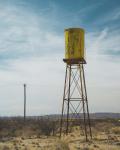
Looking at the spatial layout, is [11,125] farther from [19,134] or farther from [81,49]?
[81,49]

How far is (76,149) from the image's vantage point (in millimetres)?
25453

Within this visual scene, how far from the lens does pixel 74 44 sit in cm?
3175

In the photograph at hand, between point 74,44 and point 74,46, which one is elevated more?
point 74,44

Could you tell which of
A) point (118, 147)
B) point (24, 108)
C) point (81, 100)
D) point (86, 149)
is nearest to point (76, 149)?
point (86, 149)

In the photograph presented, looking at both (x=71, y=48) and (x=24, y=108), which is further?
(x=24, y=108)

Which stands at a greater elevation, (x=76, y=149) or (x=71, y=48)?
(x=71, y=48)

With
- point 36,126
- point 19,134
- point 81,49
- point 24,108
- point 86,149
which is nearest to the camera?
point 86,149

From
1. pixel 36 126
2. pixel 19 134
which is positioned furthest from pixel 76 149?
pixel 36 126

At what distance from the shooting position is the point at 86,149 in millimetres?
24703

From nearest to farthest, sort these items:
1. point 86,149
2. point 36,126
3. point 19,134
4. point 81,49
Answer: point 86,149 < point 81,49 < point 19,134 < point 36,126

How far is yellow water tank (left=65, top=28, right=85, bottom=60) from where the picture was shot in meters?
31.7

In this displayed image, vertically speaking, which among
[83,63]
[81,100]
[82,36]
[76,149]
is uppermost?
[82,36]

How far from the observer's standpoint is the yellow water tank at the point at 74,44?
31.7 meters

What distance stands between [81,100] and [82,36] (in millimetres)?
5379
